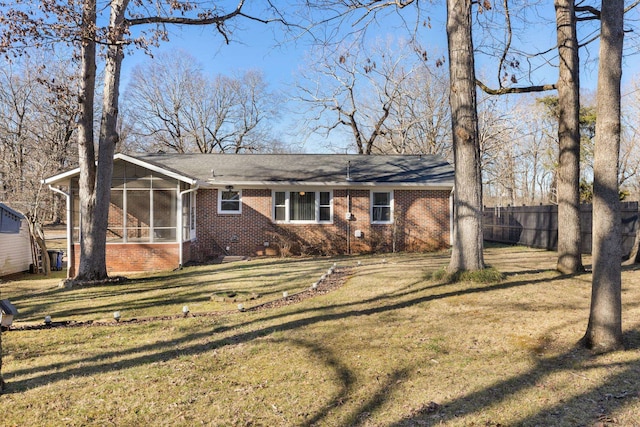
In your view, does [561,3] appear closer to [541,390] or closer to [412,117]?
[541,390]

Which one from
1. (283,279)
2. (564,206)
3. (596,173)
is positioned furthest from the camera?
(283,279)

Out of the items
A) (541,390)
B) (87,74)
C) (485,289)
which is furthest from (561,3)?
(87,74)

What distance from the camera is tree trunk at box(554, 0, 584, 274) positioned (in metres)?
8.49

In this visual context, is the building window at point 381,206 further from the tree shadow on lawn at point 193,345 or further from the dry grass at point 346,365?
the tree shadow on lawn at point 193,345

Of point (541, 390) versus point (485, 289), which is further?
point (485, 289)

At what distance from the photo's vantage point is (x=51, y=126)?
22.9 meters

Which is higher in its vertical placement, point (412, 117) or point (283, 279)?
point (412, 117)

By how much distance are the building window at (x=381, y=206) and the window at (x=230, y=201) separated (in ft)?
16.6

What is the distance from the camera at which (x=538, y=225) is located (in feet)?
52.5

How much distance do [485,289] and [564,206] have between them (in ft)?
10.3

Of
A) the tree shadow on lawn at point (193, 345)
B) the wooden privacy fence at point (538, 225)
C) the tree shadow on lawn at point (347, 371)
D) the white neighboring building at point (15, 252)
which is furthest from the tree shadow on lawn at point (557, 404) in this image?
the white neighboring building at point (15, 252)

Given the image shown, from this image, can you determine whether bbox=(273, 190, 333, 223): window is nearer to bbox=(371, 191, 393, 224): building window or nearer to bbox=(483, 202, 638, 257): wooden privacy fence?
bbox=(371, 191, 393, 224): building window

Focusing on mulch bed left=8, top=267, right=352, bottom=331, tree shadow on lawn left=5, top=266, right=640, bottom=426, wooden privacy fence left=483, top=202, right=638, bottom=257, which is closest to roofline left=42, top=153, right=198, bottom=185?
mulch bed left=8, top=267, right=352, bottom=331

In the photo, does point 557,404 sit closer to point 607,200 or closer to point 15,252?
point 607,200
